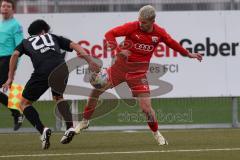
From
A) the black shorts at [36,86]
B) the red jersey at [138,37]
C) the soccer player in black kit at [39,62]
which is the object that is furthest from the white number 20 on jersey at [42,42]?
the red jersey at [138,37]

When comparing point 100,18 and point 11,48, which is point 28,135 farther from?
point 100,18

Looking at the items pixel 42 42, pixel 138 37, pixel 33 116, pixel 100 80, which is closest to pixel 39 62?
pixel 42 42

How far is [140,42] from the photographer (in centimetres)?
1220

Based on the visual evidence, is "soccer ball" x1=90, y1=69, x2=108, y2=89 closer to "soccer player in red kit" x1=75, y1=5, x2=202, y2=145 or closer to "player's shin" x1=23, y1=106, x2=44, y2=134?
"soccer player in red kit" x1=75, y1=5, x2=202, y2=145

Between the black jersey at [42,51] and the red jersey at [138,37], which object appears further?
the red jersey at [138,37]

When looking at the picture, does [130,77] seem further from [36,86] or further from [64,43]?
[36,86]

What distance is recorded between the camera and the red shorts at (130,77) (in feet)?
40.7

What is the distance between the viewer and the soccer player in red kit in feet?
39.6

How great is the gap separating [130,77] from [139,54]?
0.42m

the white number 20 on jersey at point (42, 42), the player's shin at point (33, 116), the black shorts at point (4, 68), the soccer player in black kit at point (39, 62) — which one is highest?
the white number 20 on jersey at point (42, 42)

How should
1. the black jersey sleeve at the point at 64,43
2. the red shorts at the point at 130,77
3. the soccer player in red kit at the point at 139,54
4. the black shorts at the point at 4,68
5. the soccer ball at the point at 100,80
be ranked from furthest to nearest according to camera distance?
Result: the black shorts at the point at 4,68
the soccer ball at the point at 100,80
the red shorts at the point at 130,77
the soccer player in red kit at the point at 139,54
the black jersey sleeve at the point at 64,43

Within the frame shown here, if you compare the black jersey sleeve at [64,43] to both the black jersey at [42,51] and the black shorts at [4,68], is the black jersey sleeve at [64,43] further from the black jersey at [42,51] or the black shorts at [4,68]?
the black shorts at [4,68]

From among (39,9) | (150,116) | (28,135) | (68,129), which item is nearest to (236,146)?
(150,116)

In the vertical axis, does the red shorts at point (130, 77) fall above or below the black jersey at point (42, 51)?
below
